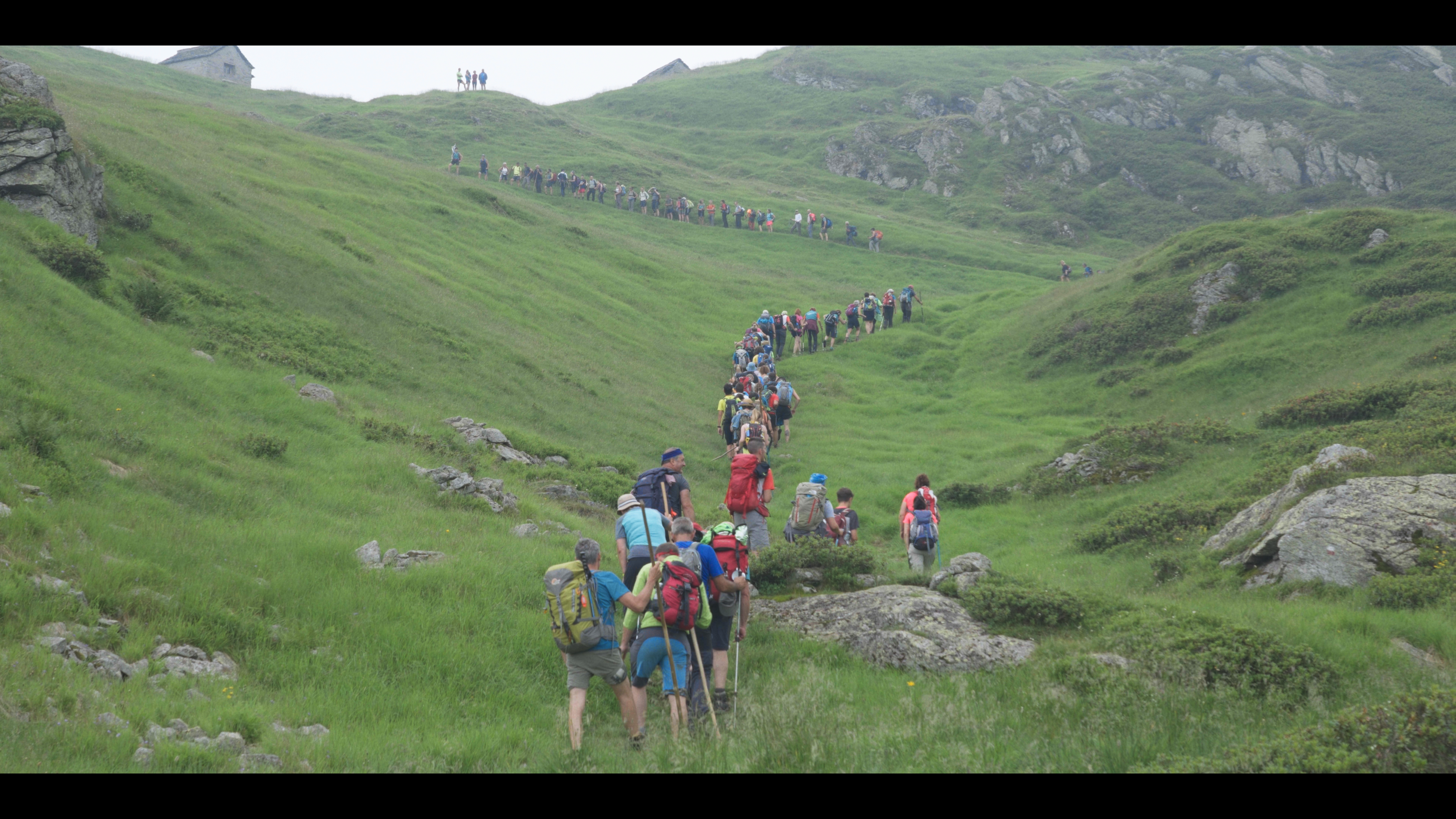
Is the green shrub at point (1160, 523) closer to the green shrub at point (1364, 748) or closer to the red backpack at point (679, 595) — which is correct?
the green shrub at point (1364, 748)

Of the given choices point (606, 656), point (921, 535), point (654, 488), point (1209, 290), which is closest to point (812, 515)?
point (921, 535)

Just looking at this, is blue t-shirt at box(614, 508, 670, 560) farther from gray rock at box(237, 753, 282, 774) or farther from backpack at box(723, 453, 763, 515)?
gray rock at box(237, 753, 282, 774)

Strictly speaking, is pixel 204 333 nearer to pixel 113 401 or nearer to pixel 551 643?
pixel 113 401

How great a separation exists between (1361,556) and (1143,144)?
9391 cm

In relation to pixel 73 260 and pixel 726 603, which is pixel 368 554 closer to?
pixel 726 603

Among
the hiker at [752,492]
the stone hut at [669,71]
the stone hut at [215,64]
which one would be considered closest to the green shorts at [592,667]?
the hiker at [752,492]

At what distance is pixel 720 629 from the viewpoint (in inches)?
381

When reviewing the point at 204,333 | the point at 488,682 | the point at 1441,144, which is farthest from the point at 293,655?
the point at 1441,144

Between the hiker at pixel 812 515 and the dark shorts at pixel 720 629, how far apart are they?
5.42 metres

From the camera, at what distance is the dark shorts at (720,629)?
9.62 m

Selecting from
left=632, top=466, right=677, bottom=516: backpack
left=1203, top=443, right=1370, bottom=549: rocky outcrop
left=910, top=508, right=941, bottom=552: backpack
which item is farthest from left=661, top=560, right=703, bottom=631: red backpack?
left=1203, top=443, right=1370, bottom=549: rocky outcrop

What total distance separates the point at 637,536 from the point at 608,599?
1.40 m

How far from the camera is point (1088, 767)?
657cm

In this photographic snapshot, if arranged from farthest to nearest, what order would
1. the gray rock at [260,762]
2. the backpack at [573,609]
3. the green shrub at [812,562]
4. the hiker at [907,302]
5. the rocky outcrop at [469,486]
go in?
the hiker at [907,302] → the rocky outcrop at [469,486] → the green shrub at [812,562] → the backpack at [573,609] → the gray rock at [260,762]
